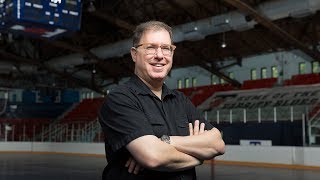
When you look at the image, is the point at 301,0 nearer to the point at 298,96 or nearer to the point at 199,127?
the point at 298,96

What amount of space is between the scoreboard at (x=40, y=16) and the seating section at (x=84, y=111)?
17648 millimetres

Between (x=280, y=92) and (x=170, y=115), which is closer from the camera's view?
(x=170, y=115)

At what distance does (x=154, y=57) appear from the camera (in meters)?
2.11

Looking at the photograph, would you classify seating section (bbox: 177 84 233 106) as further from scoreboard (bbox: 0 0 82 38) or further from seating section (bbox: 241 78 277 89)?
scoreboard (bbox: 0 0 82 38)

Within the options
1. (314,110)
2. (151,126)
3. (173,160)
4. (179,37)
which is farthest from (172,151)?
(179,37)

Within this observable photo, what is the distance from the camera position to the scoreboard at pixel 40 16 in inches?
514

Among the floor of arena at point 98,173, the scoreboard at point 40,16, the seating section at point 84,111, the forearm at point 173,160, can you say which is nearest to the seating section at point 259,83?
the seating section at point 84,111

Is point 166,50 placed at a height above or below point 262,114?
above

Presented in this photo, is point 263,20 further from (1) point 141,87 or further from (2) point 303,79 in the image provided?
(1) point 141,87

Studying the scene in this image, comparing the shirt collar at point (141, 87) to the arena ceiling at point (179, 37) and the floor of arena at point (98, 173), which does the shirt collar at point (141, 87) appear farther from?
the arena ceiling at point (179, 37)

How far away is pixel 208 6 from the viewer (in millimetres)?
21594

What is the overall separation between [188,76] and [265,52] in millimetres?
7034

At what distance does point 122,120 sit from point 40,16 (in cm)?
1201

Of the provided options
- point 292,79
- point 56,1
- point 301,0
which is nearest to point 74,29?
point 56,1
